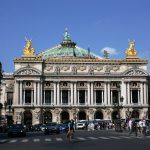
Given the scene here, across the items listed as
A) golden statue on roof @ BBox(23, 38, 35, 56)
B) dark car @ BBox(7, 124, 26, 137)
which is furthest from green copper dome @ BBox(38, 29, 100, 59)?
dark car @ BBox(7, 124, 26, 137)

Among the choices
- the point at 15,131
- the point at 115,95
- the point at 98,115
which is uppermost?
the point at 115,95

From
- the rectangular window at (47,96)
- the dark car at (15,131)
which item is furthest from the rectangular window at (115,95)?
the dark car at (15,131)

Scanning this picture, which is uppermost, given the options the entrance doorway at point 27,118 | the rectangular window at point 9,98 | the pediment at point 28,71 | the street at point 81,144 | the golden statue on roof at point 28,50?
the golden statue on roof at point 28,50

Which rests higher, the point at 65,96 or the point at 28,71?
the point at 28,71

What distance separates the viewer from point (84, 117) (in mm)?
126562

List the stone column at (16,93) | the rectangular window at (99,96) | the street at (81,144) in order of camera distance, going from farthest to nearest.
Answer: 1. the rectangular window at (99,96)
2. the stone column at (16,93)
3. the street at (81,144)

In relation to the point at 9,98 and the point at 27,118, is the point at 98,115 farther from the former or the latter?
the point at 9,98

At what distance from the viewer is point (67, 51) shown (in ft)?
480

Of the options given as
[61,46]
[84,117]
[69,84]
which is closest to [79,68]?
[69,84]

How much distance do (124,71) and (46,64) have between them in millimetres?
21614

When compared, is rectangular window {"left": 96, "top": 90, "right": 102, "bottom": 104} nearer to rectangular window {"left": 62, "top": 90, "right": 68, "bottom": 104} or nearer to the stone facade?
the stone facade

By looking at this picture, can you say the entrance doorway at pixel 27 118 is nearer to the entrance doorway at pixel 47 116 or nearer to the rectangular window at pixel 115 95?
the entrance doorway at pixel 47 116

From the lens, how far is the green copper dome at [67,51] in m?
145

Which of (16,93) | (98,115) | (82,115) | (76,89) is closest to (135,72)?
(98,115)
